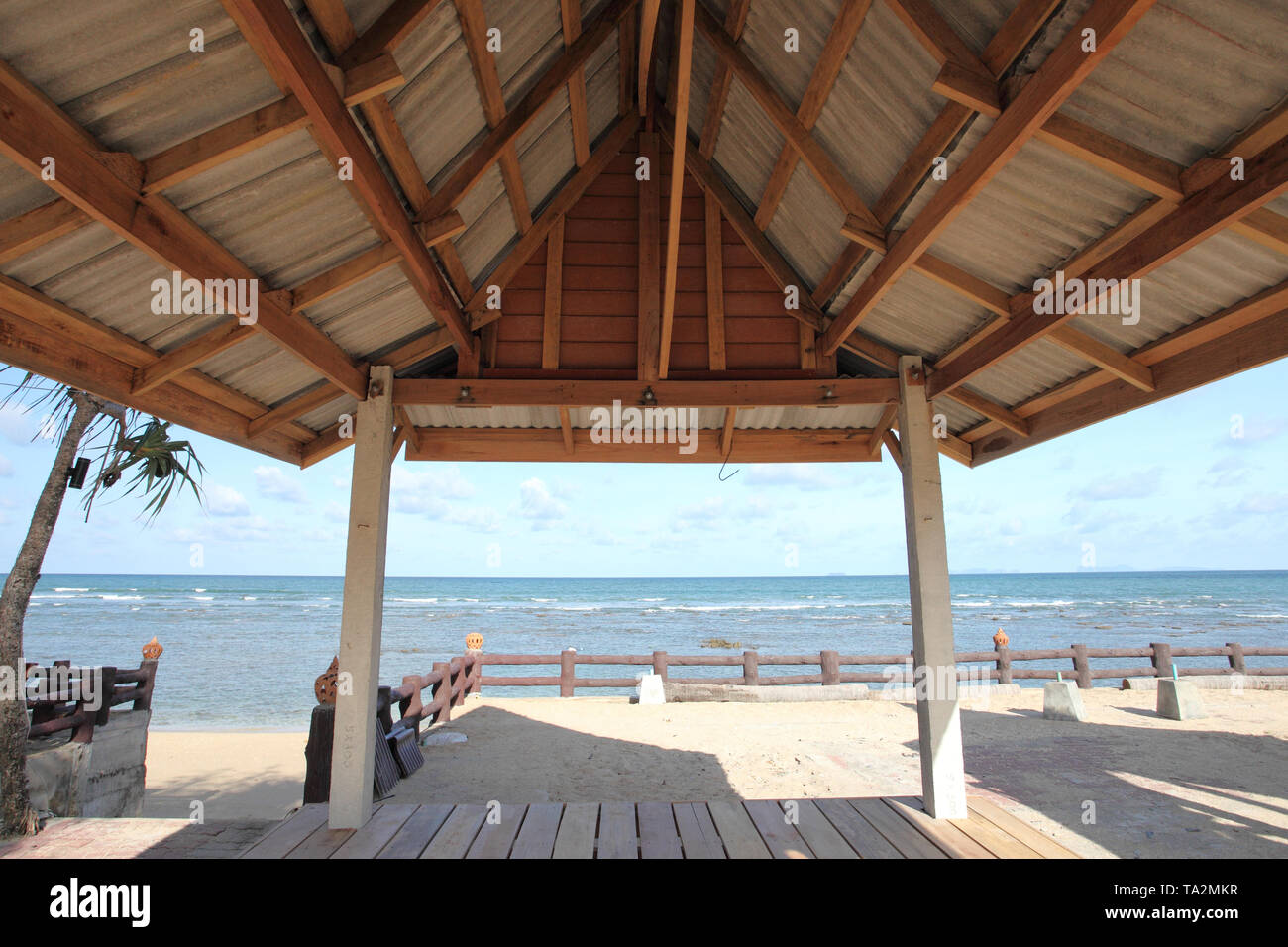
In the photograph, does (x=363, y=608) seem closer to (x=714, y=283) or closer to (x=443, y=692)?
(x=714, y=283)

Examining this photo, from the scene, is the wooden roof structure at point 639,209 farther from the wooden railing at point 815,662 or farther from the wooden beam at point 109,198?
the wooden railing at point 815,662

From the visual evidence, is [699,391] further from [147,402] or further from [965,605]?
[965,605]

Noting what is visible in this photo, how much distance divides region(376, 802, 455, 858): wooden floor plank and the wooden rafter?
494 centimetres

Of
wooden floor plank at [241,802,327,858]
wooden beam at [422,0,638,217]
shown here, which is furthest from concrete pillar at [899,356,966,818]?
wooden floor plank at [241,802,327,858]

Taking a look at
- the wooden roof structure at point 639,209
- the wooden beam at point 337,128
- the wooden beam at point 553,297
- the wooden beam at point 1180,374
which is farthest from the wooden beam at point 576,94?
the wooden beam at point 1180,374

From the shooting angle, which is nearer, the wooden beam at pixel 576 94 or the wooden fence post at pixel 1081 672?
the wooden beam at pixel 576 94

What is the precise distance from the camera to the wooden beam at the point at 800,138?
3.81 metres

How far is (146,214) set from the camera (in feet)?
8.18

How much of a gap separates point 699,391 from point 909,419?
1.51 meters

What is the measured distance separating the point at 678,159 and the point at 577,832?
149 inches

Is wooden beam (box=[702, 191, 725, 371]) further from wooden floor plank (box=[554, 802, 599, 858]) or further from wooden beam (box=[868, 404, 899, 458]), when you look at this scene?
wooden floor plank (box=[554, 802, 599, 858])

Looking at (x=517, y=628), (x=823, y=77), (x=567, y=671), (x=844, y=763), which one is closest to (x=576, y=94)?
(x=823, y=77)

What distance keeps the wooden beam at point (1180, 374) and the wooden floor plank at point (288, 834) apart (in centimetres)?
546
